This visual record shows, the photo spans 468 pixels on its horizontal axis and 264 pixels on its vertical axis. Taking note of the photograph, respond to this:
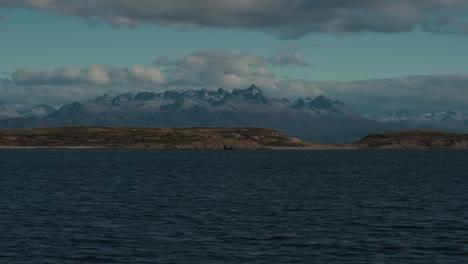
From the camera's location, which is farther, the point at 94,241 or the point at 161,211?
the point at 161,211

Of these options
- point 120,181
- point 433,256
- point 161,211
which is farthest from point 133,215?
point 120,181

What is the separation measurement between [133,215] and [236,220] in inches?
433

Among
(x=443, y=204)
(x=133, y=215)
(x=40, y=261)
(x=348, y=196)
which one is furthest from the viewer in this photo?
(x=348, y=196)

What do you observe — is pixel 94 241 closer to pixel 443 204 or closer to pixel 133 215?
pixel 133 215

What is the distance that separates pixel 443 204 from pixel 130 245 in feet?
133

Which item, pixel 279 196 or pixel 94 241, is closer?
pixel 94 241

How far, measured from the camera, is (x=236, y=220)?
5578 cm

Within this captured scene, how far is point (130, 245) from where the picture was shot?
43625 mm

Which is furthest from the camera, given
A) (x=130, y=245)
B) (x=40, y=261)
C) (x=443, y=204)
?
(x=443, y=204)

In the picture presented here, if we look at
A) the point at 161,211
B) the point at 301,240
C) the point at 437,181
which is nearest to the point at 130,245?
the point at 301,240

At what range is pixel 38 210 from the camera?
62125 mm

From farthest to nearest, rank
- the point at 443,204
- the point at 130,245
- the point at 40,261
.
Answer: the point at 443,204 < the point at 130,245 < the point at 40,261

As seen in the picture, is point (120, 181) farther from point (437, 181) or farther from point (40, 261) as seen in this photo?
point (40, 261)

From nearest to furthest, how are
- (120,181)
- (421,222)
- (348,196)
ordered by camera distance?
1. (421,222)
2. (348,196)
3. (120,181)
